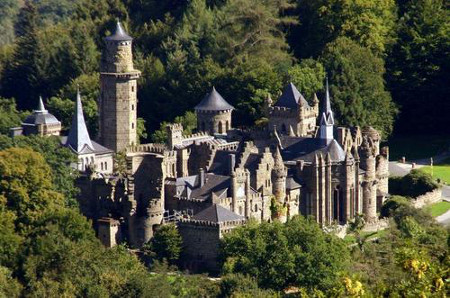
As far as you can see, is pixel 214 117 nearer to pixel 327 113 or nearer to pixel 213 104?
pixel 213 104

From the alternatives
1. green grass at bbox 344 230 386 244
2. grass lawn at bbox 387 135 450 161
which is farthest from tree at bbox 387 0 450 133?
green grass at bbox 344 230 386 244

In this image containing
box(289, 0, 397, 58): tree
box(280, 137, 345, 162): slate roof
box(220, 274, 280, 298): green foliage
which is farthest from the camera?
box(289, 0, 397, 58): tree

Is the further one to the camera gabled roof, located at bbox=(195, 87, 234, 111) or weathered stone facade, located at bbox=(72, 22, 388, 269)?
gabled roof, located at bbox=(195, 87, 234, 111)

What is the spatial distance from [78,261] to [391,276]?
1469 centimetres

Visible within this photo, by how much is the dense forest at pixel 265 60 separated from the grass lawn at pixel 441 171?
4.99 metres

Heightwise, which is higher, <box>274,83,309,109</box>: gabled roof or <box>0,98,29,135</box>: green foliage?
<box>274,83,309,109</box>: gabled roof

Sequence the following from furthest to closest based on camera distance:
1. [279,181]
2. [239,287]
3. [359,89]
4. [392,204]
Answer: [359,89] < [392,204] < [279,181] < [239,287]

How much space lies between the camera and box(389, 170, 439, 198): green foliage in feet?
310

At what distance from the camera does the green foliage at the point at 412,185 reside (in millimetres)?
94344

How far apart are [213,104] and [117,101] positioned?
5721 mm

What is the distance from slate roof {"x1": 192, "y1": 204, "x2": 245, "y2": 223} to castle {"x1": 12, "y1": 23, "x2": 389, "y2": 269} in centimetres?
5

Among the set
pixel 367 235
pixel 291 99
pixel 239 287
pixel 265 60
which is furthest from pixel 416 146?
pixel 239 287

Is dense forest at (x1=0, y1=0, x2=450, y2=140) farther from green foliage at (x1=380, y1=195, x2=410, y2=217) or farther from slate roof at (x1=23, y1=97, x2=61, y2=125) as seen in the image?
green foliage at (x1=380, y1=195, x2=410, y2=217)

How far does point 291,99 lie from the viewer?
95.8 m
